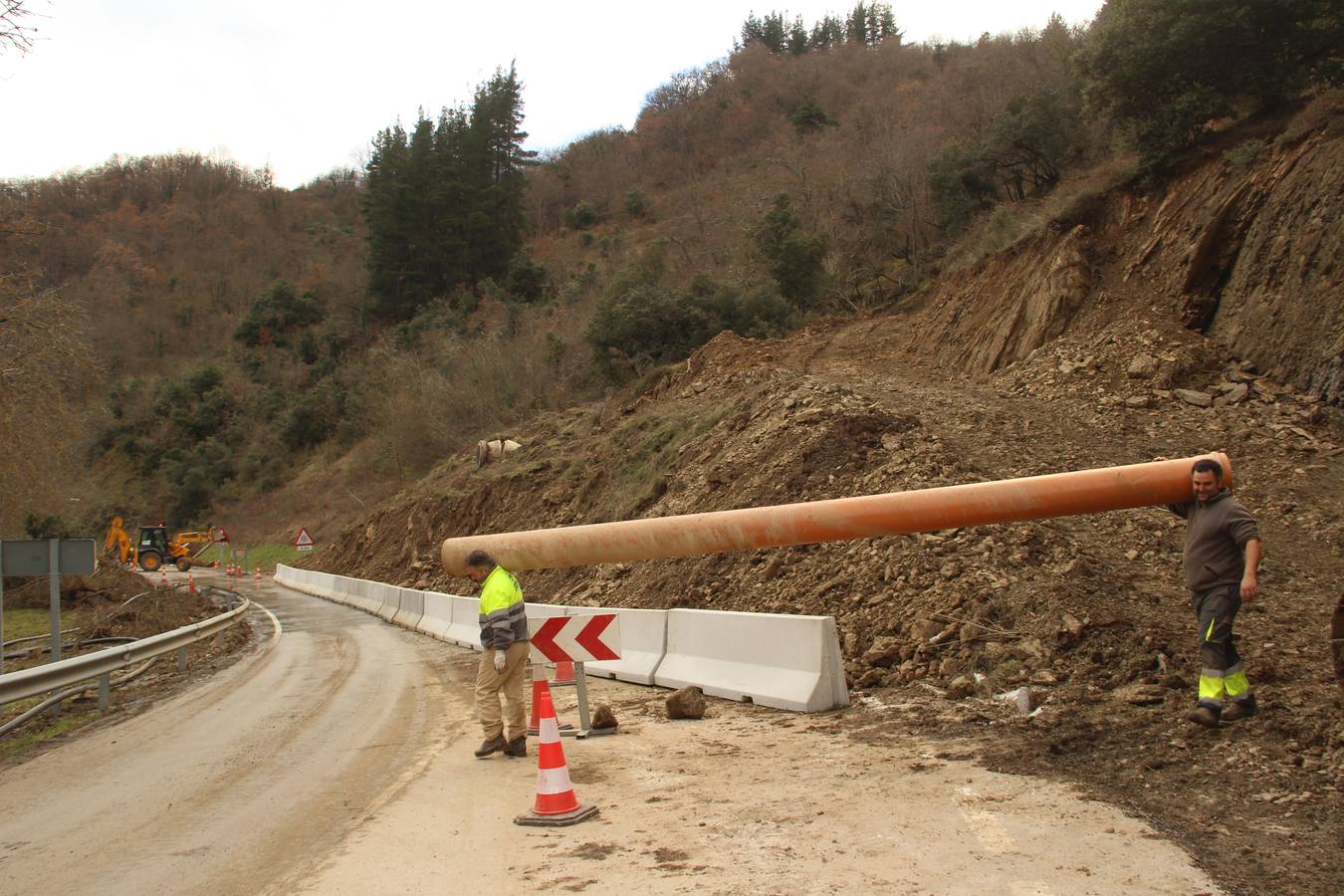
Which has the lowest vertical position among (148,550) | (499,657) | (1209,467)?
(148,550)

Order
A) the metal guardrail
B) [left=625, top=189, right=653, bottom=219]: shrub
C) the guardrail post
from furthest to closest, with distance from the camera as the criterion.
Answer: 1. [left=625, top=189, right=653, bottom=219]: shrub
2. the metal guardrail
3. the guardrail post

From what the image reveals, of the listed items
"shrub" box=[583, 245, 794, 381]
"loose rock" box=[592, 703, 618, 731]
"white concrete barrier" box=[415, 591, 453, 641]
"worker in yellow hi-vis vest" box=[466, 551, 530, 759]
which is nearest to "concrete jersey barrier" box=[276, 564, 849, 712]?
"loose rock" box=[592, 703, 618, 731]

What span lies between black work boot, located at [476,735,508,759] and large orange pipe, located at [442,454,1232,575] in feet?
5.80

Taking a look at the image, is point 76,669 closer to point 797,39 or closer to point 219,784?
point 219,784

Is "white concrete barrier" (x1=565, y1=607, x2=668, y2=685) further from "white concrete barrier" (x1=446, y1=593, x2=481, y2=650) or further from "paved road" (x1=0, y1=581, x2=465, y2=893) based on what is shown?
"white concrete barrier" (x1=446, y1=593, x2=481, y2=650)

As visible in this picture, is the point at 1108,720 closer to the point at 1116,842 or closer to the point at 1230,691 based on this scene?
the point at 1230,691

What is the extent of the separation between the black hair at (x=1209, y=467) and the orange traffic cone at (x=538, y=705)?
4709 mm

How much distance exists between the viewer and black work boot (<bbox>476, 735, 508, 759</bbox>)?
8.41 meters

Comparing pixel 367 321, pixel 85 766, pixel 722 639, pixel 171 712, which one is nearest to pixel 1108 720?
pixel 722 639

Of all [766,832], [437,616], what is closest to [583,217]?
[437,616]

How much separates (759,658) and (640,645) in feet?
8.22

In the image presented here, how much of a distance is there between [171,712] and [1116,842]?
425 inches

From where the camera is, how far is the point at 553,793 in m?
6.34

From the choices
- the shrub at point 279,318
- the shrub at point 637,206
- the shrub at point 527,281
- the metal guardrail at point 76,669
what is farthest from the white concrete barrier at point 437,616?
the shrub at point 637,206
